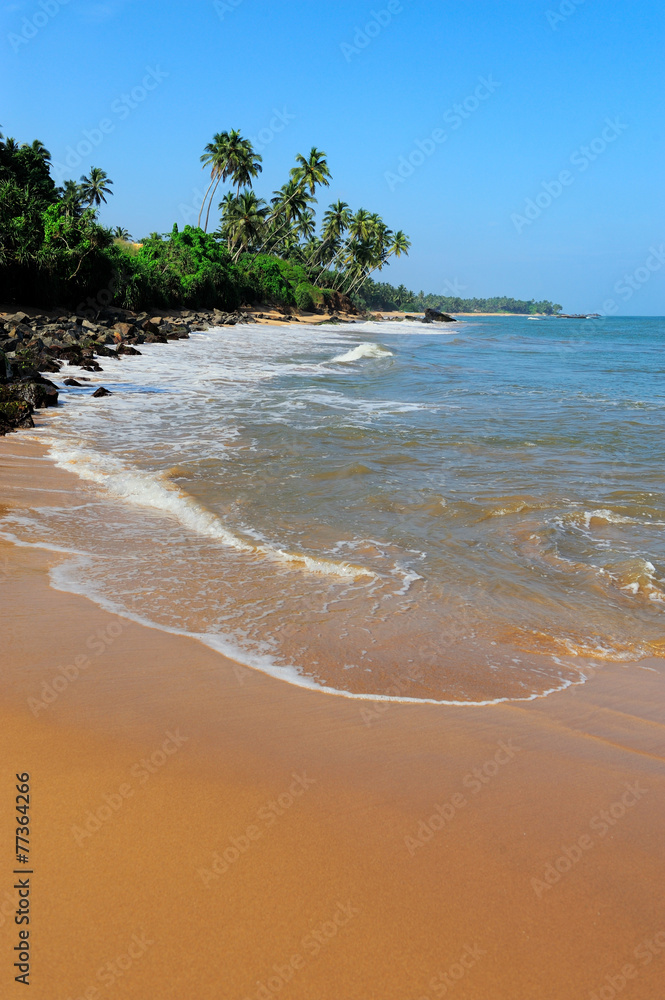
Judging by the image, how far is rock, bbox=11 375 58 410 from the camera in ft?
39.4

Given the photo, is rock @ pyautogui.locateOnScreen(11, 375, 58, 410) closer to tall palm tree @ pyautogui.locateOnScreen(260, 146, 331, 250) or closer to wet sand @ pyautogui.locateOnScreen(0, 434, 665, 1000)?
wet sand @ pyautogui.locateOnScreen(0, 434, 665, 1000)

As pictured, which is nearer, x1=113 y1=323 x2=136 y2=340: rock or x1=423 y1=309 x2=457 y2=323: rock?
x1=113 y1=323 x2=136 y2=340: rock

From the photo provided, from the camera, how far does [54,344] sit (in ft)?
67.3

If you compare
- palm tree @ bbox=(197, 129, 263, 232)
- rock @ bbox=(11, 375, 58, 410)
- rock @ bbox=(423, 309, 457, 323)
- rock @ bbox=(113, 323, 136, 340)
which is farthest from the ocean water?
rock @ bbox=(423, 309, 457, 323)

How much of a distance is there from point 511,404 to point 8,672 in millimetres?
14562

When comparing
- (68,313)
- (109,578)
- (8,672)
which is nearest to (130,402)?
(109,578)

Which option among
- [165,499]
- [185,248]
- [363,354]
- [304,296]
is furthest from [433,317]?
[165,499]

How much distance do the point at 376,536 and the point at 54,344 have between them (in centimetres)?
1771

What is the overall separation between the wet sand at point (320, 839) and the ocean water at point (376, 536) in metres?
0.47

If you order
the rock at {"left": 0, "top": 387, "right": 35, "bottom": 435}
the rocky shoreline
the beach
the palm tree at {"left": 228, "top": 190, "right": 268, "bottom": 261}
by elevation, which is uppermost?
the palm tree at {"left": 228, "top": 190, "right": 268, "bottom": 261}

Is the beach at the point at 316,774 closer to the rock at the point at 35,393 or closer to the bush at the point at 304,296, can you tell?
the rock at the point at 35,393

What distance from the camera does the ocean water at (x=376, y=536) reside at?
4.05 metres

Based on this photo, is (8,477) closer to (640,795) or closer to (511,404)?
(640,795)

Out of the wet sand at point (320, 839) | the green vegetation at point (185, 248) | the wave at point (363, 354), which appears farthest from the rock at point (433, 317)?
the wet sand at point (320, 839)
